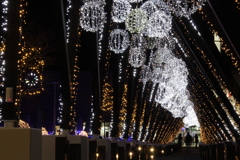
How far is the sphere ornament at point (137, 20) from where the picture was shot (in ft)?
36.7

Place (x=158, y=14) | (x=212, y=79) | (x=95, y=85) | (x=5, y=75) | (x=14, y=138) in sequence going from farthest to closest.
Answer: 1. (x=212, y=79)
2. (x=95, y=85)
3. (x=158, y=14)
4. (x=5, y=75)
5. (x=14, y=138)

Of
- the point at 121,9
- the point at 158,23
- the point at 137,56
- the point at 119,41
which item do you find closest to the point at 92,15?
the point at 121,9

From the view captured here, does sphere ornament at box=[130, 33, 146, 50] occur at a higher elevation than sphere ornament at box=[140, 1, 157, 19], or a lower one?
lower

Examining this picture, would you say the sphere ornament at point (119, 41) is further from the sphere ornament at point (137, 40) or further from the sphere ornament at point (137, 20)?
the sphere ornament at point (137, 20)

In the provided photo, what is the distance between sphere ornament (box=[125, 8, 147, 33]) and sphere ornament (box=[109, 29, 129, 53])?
1074mm

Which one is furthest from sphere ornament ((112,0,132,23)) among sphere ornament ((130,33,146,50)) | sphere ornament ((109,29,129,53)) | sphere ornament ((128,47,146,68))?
sphere ornament ((128,47,146,68))

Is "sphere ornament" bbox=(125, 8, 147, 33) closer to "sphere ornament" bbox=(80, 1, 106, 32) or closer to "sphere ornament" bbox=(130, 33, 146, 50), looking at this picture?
"sphere ornament" bbox=(80, 1, 106, 32)

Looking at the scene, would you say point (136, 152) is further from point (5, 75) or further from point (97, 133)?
point (5, 75)

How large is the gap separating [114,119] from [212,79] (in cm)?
373

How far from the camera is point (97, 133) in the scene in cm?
1642

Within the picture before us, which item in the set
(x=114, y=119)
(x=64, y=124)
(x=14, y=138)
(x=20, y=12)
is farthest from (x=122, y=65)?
(x=14, y=138)

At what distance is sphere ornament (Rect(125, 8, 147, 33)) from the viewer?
11.2 metres

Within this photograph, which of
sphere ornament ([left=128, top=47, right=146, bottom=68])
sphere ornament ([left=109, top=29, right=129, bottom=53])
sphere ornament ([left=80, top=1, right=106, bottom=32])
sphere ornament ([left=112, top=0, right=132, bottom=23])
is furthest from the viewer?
sphere ornament ([left=128, top=47, right=146, bottom=68])

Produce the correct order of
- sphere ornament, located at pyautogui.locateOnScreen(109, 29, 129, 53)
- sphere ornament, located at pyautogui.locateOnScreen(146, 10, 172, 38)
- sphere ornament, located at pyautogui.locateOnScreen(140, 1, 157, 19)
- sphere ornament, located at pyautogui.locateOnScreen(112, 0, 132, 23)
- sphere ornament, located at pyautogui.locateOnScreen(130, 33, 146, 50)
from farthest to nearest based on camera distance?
sphere ornament, located at pyautogui.locateOnScreen(130, 33, 146, 50), sphere ornament, located at pyautogui.locateOnScreen(109, 29, 129, 53), sphere ornament, located at pyautogui.locateOnScreen(140, 1, 157, 19), sphere ornament, located at pyautogui.locateOnScreen(146, 10, 172, 38), sphere ornament, located at pyautogui.locateOnScreen(112, 0, 132, 23)
